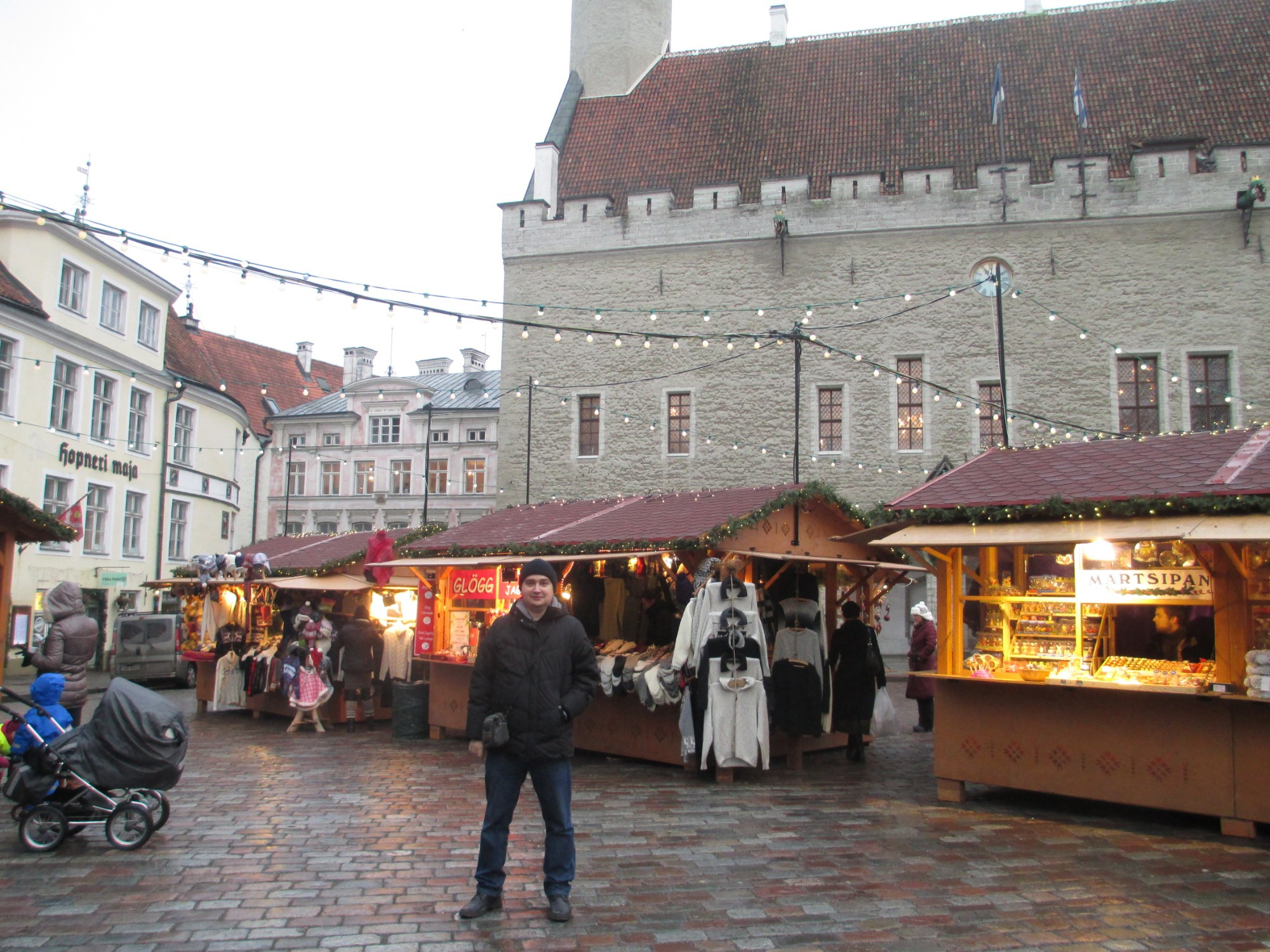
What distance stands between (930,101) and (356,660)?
922 inches

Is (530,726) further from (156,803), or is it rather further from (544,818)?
(156,803)

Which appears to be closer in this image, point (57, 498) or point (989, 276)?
point (57, 498)

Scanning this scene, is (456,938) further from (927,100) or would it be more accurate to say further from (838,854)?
(927,100)

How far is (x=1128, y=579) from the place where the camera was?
8617 mm

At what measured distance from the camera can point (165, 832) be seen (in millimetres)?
7414

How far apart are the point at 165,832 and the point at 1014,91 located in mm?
28605

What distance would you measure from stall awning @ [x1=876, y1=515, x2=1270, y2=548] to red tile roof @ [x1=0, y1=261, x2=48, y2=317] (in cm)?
2069

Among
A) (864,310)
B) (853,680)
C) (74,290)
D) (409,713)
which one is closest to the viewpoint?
(853,680)

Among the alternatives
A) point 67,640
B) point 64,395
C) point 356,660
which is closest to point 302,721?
point 356,660

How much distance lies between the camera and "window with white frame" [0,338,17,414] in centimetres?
2308

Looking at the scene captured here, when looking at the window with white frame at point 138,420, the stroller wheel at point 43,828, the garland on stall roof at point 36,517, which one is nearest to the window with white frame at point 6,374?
the window with white frame at point 138,420

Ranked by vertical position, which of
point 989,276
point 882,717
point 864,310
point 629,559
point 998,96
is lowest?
point 882,717

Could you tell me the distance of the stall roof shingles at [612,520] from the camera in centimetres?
1099

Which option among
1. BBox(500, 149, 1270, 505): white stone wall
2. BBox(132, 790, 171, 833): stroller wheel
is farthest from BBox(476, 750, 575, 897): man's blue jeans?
BBox(500, 149, 1270, 505): white stone wall
